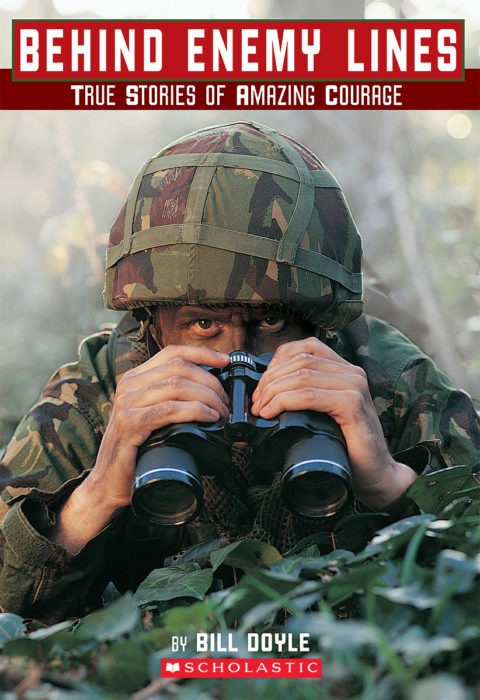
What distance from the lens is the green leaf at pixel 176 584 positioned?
1.45 metres

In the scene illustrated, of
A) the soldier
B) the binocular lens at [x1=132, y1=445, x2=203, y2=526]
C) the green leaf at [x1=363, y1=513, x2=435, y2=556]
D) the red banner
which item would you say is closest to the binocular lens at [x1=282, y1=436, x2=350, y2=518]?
the soldier

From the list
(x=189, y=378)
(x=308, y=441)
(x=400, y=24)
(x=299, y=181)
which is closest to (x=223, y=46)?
(x=400, y=24)

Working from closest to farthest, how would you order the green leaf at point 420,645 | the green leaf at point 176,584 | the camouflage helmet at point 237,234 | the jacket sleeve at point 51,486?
1. the green leaf at point 420,645
2. the green leaf at point 176,584
3. the jacket sleeve at point 51,486
4. the camouflage helmet at point 237,234

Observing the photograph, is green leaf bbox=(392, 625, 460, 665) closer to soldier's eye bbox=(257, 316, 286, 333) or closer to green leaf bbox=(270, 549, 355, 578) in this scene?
green leaf bbox=(270, 549, 355, 578)

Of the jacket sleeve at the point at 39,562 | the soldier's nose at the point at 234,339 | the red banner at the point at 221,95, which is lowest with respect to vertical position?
the jacket sleeve at the point at 39,562

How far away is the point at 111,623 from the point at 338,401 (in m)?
0.88

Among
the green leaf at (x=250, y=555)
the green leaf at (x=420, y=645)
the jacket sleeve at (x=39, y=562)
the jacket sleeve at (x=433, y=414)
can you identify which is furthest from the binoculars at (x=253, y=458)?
the green leaf at (x=420, y=645)

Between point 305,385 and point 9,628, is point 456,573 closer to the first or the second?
point 9,628

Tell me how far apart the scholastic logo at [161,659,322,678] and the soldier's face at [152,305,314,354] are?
1175mm

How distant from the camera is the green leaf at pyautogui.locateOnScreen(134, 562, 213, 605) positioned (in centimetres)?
145

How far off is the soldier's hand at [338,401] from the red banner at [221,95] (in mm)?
1311

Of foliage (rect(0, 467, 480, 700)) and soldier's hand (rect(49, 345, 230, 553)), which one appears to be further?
soldier's hand (rect(49, 345, 230, 553))

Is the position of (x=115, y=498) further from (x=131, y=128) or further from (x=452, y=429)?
(x=131, y=128)

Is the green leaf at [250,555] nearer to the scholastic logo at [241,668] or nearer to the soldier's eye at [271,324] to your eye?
the scholastic logo at [241,668]
